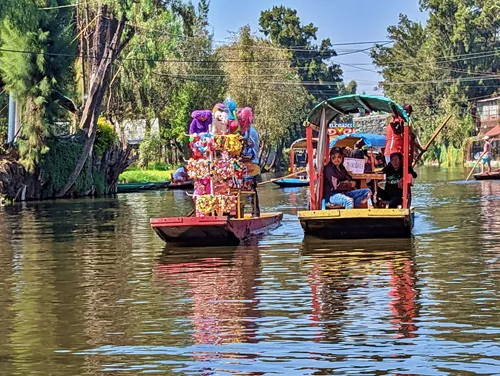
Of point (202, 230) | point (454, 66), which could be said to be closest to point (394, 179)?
point (202, 230)

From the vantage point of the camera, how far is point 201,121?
20094 millimetres

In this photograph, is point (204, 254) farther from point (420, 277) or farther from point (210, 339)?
point (210, 339)

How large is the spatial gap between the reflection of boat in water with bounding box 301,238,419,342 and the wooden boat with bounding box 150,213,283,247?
1.36m

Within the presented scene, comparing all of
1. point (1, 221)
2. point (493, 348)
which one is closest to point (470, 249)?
point (493, 348)

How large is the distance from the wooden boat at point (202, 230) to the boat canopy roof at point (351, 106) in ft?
8.54

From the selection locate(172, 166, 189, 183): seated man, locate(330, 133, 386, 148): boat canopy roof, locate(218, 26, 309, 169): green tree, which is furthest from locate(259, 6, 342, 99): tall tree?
locate(330, 133, 386, 148): boat canopy roof

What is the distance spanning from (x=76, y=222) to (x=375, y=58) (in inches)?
3759

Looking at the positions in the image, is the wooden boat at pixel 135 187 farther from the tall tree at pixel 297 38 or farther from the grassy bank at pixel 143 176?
the tall tree at pixel 297 38

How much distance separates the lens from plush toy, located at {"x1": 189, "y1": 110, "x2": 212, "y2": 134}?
20.0 metres

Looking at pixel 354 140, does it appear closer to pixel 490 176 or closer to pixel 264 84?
pixel 490 176

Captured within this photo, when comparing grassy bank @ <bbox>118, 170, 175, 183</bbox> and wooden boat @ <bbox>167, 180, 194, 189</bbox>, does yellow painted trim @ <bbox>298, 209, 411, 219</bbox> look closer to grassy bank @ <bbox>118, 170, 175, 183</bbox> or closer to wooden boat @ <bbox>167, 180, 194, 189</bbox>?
wooden boat @ <bbox>167, 180, 194, 189</bbox>

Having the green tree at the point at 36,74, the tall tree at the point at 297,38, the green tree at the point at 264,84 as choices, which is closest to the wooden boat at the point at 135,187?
the green tree at the point at 36,74

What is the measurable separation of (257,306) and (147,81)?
46.4m

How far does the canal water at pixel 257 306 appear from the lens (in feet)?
30.8
